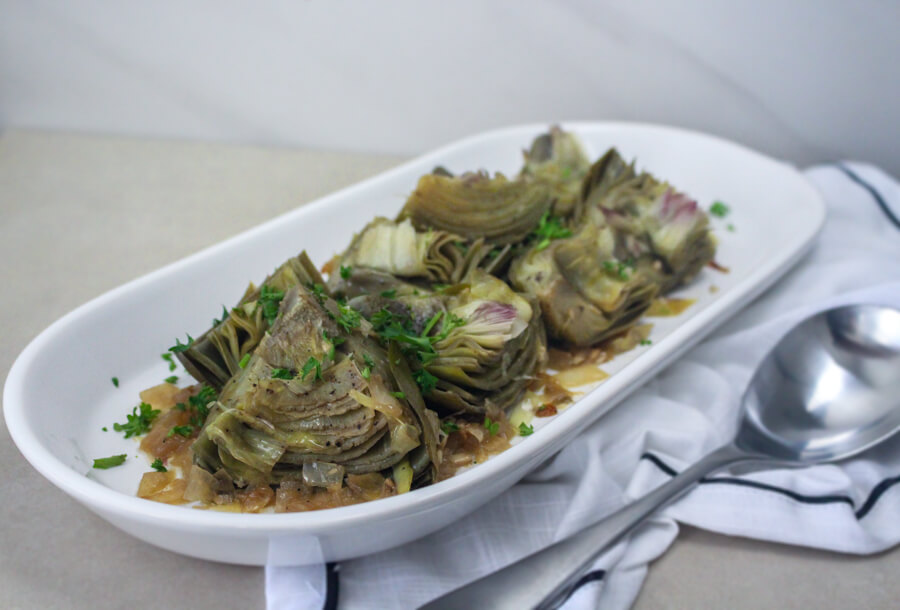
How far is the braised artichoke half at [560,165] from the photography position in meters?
2.50

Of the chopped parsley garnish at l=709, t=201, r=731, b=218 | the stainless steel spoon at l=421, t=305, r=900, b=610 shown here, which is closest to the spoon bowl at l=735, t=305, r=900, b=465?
the stainless steel spoon at l=421, t=305, r=900, b=610

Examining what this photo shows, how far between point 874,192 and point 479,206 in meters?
1.60

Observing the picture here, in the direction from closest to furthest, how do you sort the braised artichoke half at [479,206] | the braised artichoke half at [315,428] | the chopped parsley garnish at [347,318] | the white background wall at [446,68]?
the braised artichoke half at [315,428] → the chopped parsley garnish at [347,318] → the braised artichoke half at [479,206] → the white background wall at [446,68]

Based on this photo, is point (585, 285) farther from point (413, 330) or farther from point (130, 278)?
point (130, 278)

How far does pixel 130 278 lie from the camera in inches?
88.5

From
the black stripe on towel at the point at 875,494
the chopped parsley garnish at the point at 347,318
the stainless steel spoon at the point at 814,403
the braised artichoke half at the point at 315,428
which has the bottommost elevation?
the black stripe on towel at the point at 875,494

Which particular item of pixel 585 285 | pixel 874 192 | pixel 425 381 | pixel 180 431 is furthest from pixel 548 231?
pixel 874 192

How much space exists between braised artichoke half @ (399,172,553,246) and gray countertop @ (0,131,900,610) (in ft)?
2.50

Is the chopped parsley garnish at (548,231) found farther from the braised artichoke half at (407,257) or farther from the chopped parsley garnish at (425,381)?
the chopped parsley garnish at (425,381)

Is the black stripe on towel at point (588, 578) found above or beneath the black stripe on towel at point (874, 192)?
beneath

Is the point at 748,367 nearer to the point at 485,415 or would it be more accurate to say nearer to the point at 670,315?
the point at 670,315

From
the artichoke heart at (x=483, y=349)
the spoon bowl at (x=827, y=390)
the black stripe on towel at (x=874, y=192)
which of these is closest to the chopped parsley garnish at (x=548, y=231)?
the artichoke heart at (x=483, y=349)

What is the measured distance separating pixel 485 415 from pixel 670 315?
0.77 metres

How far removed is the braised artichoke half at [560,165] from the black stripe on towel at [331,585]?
1.28 m
